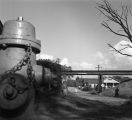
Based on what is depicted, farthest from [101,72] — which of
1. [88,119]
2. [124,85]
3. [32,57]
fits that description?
[32,57]

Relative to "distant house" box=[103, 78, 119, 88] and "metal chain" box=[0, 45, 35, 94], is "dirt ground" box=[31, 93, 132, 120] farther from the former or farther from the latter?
"distant house" box=[103, 78, 119, 88]

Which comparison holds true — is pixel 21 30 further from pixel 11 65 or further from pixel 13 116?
pixel 13 116

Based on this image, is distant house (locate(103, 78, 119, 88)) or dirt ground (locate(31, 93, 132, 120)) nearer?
dirt ground (locate(31, 93, 132, 120))

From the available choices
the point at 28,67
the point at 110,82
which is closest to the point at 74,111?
the point at 28,67

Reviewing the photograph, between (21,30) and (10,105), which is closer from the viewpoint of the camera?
(10,105)

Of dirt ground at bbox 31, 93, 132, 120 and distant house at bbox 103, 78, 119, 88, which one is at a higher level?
distant house at bbox 103, 78, 119, 88

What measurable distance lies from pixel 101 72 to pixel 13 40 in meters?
48.8

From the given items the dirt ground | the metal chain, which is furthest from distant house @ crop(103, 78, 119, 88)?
the metal chain

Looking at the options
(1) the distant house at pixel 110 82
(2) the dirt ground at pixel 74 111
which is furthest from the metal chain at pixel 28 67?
(1) the distant house at pixel 110 82

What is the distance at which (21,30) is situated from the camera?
309 cm

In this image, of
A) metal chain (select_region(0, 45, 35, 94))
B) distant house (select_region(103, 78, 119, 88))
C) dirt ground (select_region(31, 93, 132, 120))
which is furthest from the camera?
distant house (select_region(103, 78, 119, 88))

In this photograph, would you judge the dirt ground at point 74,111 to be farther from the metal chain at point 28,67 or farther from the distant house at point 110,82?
the distant house at point 110,82

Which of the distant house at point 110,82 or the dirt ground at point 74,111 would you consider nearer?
the dirt ground at point 74,111

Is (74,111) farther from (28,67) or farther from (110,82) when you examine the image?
(110,82)
